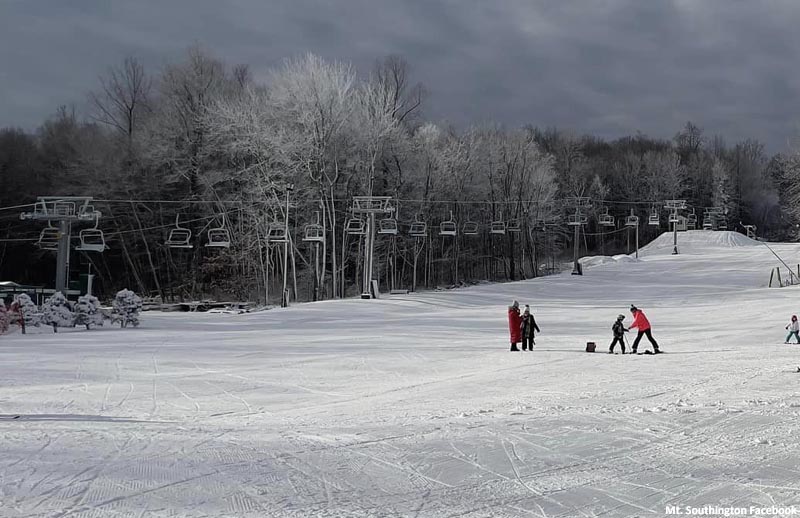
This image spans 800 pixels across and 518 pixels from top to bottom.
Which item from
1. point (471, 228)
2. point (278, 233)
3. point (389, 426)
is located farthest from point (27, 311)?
point (471, 228)

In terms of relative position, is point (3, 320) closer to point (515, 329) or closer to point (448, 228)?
point (515, 329)

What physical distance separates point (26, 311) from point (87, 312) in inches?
101

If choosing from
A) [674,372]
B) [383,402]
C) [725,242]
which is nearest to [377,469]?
[383,402]

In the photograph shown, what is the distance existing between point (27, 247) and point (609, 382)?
205 ft

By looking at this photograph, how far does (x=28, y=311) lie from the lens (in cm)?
2741

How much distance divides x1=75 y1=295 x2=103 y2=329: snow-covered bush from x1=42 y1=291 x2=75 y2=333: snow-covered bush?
28 cm

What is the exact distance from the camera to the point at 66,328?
2908cm

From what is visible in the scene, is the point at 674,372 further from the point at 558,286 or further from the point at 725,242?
the point at 725,242

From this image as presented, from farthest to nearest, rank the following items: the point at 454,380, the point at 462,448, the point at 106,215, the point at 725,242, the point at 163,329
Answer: the point at 725,242, the point at 106,215, the point at 163,329, the point at 454,380, the point at 462,448

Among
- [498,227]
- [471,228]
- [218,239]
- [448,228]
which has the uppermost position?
[471,228]

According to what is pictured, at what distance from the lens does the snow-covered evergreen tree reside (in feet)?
89.2

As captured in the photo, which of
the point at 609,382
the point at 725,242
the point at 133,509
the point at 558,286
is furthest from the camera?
the point at 725,242

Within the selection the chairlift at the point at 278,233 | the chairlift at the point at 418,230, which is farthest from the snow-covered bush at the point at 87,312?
the chairlift at the point at 418,230

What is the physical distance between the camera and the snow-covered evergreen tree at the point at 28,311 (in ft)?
89.2
